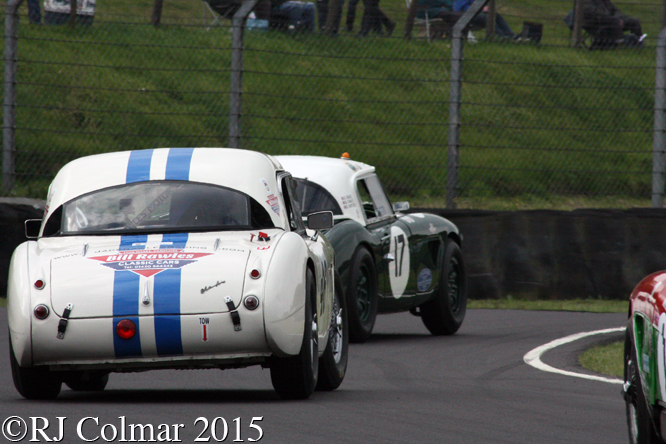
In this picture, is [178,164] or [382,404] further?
[178,164]

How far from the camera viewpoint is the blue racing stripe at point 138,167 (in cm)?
702

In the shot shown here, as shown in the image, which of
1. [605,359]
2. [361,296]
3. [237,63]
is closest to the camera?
[605,359]

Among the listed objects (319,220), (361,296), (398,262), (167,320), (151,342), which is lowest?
(361,296)

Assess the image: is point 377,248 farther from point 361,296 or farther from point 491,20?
point 491,20

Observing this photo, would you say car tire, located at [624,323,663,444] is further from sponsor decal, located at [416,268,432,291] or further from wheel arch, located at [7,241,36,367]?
sponsor decal, located at [416,268,432,291]

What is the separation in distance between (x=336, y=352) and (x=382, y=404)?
42.6 inches

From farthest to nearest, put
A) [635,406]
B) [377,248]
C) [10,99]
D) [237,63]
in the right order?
[237,63], [10,99], [377,248], [635,406]

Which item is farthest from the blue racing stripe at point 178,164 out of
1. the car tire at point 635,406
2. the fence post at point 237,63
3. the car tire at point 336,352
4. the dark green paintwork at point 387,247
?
the fence post at point 237,63

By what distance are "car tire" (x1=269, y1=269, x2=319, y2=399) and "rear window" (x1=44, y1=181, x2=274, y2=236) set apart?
1.96 ft

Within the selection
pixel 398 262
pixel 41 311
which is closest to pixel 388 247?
pixel 398 262

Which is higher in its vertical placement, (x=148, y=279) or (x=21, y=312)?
(x=148, y=279)

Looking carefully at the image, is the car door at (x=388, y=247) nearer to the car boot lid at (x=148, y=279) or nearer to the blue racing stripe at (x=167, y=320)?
the car boot lid at (x=148, y=279)

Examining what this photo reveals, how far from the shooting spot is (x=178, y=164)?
281 inches

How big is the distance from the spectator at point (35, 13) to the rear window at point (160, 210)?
10.5 m
